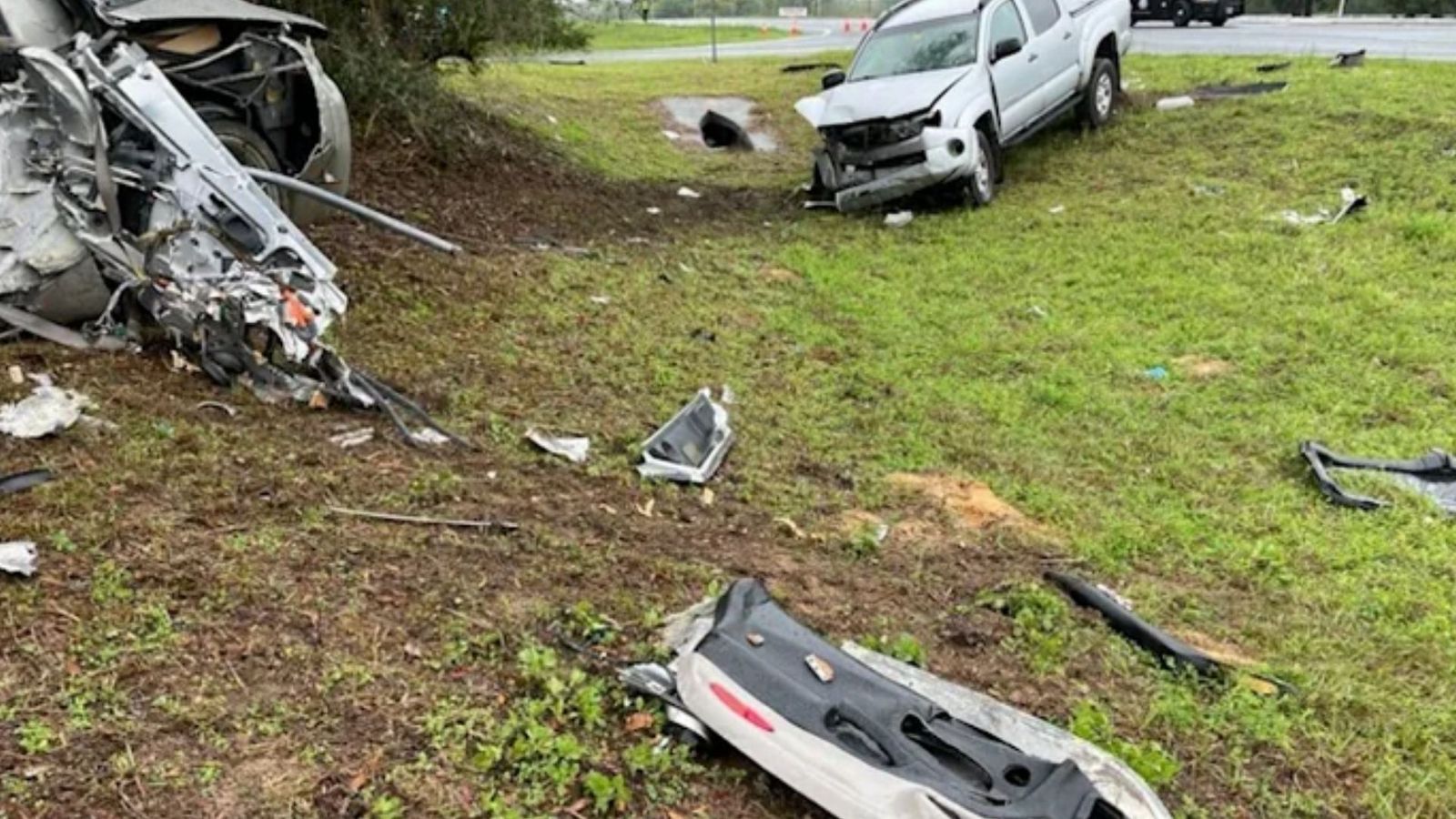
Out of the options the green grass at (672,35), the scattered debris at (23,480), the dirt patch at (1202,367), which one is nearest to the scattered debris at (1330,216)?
the dirt patch at (1202,367)

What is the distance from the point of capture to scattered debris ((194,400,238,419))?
465 cm

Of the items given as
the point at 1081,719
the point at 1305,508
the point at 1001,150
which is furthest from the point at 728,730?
the point at 1001,150

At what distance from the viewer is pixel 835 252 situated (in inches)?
375

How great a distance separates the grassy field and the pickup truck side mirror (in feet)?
6.43

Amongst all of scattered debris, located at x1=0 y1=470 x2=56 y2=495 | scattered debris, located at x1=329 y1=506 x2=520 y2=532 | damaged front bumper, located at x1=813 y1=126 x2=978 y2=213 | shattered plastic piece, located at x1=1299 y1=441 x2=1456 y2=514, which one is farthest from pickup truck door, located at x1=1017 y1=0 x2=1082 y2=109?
scattered debris, located at x1=0 y1=470 x2=56 y2=495

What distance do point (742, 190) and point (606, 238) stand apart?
3.06 m

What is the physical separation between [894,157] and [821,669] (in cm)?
791

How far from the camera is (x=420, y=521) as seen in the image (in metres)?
3.88

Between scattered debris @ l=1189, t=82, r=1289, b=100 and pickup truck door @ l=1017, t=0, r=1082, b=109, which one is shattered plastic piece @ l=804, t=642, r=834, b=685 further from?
scattered debris @ l=1189, t=82, r=1289, b=100

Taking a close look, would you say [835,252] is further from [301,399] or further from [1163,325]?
[301,399]

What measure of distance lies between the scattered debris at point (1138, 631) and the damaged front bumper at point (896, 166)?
6362mm

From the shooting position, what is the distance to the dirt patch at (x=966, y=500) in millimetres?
4789

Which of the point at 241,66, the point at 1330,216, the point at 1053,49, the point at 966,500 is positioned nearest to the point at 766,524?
the point at 966,500

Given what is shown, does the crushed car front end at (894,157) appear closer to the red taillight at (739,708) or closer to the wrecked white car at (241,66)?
the wrecked white car at (241,66)
